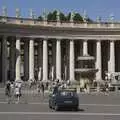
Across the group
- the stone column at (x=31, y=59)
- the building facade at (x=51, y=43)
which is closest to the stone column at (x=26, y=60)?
the building facade at (x=51, y=43)

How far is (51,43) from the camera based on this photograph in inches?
4808

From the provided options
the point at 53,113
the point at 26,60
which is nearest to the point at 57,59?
the point at 26,60

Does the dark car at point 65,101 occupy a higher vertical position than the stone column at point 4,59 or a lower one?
lower

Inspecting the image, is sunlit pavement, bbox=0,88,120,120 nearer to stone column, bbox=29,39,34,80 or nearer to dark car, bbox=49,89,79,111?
dark car, bbox=49,89,79,111

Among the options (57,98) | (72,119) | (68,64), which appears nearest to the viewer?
(72,119)

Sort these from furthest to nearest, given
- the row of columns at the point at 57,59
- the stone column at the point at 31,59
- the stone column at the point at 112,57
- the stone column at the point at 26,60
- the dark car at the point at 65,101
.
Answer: the stone column at the point at 112,57 < the stone column at the point at 26,60 < the stone column at the point at 31,59 < the row of columns at the point at 57,59 < the dark car at the point at 65,101

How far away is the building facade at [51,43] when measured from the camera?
110 m

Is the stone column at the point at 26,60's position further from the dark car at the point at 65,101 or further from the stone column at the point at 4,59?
the dark car at the point at 65,101

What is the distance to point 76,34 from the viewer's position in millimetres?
115938

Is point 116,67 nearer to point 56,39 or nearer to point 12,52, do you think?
point 56,39

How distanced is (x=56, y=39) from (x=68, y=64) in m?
6.85

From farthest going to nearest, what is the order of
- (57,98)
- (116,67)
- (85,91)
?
(116,67) → (85,91) → (57,98)

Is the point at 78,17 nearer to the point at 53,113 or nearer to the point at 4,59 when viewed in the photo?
the point at 4,59

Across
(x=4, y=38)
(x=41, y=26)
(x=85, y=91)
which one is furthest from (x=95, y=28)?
(x=85, y=91)
